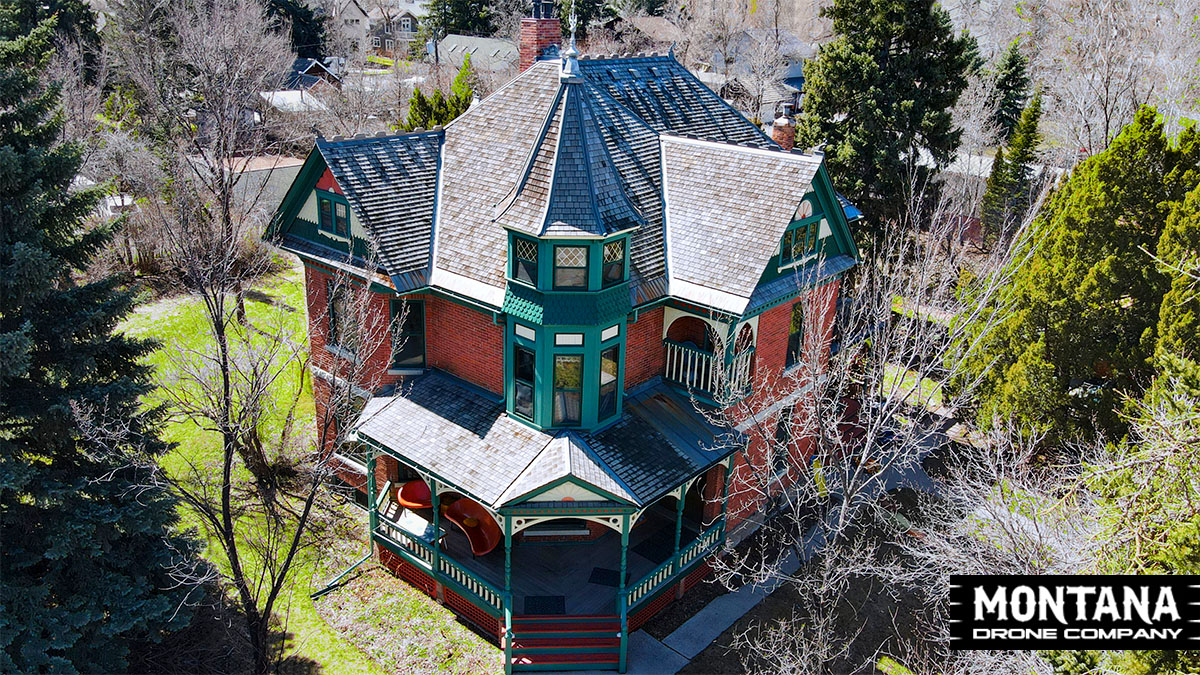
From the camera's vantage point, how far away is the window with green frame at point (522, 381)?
19.2m

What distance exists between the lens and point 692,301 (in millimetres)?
19312

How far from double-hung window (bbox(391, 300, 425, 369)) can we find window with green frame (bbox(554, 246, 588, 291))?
463 cm

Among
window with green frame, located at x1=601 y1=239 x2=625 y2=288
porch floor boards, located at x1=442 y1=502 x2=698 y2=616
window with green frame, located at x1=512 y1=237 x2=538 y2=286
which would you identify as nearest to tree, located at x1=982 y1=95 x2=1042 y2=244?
porch floor boards, located at x1=442 y1=502 x2=698 y2=616

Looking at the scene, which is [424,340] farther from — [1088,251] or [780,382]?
[1088,251]

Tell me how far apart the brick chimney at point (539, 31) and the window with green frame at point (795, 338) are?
1090 cm

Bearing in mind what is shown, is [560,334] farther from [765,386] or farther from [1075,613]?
[1075,613]

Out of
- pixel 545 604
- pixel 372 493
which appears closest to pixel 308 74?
pixel 372 493

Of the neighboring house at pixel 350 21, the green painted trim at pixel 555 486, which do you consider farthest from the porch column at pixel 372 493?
the neighboring house at pixel 350 21

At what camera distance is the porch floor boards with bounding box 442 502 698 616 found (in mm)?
19750

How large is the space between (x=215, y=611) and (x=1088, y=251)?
914 inches

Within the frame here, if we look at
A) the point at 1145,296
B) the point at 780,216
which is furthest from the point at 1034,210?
the point at 780,216

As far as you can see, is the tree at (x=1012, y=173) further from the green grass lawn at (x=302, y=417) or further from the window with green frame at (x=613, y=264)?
the green grass lawn at (x=302, y=417)

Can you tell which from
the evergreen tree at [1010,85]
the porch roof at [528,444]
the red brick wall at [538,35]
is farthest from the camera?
the evergreen tree at [1010,85]

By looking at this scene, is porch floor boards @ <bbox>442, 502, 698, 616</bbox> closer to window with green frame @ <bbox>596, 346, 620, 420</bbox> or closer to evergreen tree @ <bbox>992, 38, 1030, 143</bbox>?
window with green frame @ <bbox>596, 346, 620, 420</bbox>
